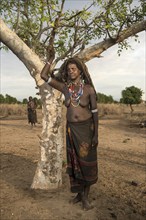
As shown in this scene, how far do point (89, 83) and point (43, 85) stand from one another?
1.05 metres

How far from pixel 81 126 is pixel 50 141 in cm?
103

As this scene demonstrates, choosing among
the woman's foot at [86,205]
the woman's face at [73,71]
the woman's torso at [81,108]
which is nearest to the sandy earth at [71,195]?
the woman's foot at [86,205]

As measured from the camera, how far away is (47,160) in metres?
5.11

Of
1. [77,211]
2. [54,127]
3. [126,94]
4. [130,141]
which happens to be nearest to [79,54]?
[54,127]

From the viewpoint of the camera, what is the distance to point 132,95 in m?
29.5

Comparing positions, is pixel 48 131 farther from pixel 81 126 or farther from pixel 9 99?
pixel 9 99

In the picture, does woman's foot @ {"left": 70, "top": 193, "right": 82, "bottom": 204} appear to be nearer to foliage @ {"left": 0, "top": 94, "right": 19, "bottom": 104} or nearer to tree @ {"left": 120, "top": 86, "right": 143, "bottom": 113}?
tree @ {"left": 120, "top": 86, "right": 143, "bottom": 113}

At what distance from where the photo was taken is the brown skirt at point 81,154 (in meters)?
4.26

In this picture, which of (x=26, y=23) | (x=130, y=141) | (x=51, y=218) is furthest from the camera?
(x=130, y=141)

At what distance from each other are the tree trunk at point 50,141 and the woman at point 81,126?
26.3 inches

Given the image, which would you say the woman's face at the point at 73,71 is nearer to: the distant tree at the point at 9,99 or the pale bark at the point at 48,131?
the pale bark at the point at 48,131

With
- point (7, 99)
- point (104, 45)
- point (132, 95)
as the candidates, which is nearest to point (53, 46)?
point (104, 45)

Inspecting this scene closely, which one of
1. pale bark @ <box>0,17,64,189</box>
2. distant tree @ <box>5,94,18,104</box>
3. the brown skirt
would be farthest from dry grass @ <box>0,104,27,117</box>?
the brown skirt

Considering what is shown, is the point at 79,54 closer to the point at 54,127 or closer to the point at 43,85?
the point at 43,85
